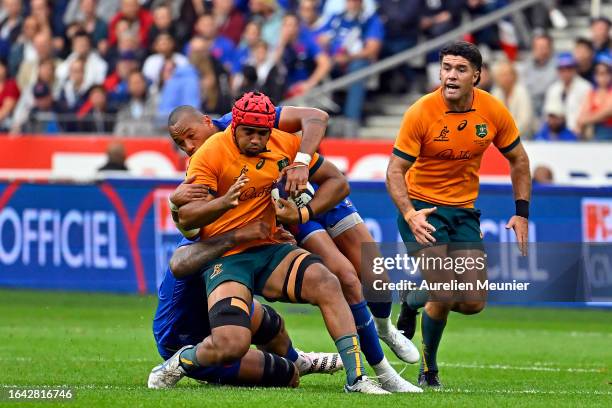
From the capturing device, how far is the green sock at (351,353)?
9727mm

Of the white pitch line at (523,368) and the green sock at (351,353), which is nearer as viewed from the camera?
the green sock at (351,353)

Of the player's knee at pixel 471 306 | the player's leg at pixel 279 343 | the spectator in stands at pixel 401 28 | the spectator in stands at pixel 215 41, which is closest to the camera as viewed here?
the player's leg at pixel 279 343

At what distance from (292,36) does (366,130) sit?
1873 millimetres

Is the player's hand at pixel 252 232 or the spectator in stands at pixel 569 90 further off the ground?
the player's hand at pixel 252 232

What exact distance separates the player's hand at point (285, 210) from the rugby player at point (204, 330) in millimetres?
174

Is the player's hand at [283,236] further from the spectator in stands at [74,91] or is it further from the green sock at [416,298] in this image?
the spectator in stands at [74,91]

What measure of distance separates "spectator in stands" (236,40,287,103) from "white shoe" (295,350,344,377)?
1095 cm

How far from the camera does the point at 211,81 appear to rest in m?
22.6

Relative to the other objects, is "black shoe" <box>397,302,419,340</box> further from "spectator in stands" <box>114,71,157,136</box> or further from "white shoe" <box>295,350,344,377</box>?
"spectator in stands" <box>114,71,157,136</box>

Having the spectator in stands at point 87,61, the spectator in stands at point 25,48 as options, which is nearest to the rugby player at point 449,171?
Result: the spectator in stands at point 87,61

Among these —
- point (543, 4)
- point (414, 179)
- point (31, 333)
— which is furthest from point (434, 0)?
point (414, 179)

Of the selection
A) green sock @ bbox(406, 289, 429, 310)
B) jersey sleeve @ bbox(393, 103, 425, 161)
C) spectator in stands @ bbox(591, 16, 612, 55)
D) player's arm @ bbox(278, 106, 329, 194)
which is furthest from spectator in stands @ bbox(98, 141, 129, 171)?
jersey sleeve @ bbox(393, 103, 425, 161)

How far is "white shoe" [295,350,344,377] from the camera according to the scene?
11.1m

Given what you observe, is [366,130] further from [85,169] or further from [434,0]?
[85,169]
